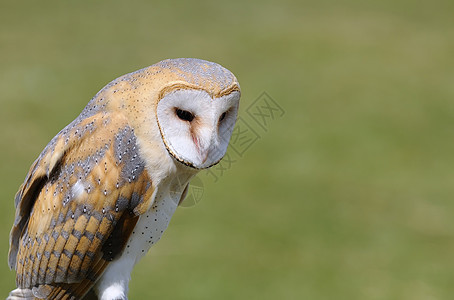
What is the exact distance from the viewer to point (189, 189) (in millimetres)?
2557

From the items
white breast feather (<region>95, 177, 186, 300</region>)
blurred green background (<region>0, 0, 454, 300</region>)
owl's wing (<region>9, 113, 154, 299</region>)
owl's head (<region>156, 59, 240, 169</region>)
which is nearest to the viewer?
owl's head (<region>156, 59, 240, 169</region>)

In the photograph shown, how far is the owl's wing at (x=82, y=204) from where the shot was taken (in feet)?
6.76

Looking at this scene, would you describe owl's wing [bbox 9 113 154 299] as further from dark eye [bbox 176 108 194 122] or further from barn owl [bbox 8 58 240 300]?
dark eye [bbox 176 108 194 122]

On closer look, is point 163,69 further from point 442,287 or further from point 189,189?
point 442,287

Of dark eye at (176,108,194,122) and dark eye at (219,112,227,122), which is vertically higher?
dark eye at (176,108,194,122)

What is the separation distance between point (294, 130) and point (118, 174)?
5516 millimetres

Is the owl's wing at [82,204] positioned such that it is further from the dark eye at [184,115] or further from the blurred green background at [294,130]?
the blurred green background at [294,130]

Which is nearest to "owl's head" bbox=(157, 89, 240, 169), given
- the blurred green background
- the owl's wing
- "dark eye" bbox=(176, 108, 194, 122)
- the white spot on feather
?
"dark eye" bbox=(176, 108, 194, 122)

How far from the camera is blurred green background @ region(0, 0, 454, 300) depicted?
5.57 metres

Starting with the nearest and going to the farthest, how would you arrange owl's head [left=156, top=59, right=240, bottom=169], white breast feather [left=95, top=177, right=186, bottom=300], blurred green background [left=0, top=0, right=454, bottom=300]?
owl's head [left=156, top=59, right=240, bottom=169] → white breast feather [left=95, top=177, right=186, bottom=300] → blurred green background [left=0, top=0, right=454, bottom=300]

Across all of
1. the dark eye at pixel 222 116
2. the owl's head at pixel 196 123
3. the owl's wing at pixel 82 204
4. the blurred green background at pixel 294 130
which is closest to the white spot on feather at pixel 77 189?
the owl's wing at pixel 82 204

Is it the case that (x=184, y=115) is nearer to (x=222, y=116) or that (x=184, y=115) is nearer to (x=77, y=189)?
(x=222, y=116)

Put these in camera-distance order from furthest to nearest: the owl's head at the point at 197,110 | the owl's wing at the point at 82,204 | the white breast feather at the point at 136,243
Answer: the white breast feather at the point at 136,243, the owl's wing at the point at 82,204, the owl's head at the point at 197,110

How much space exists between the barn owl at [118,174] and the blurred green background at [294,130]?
313cm
